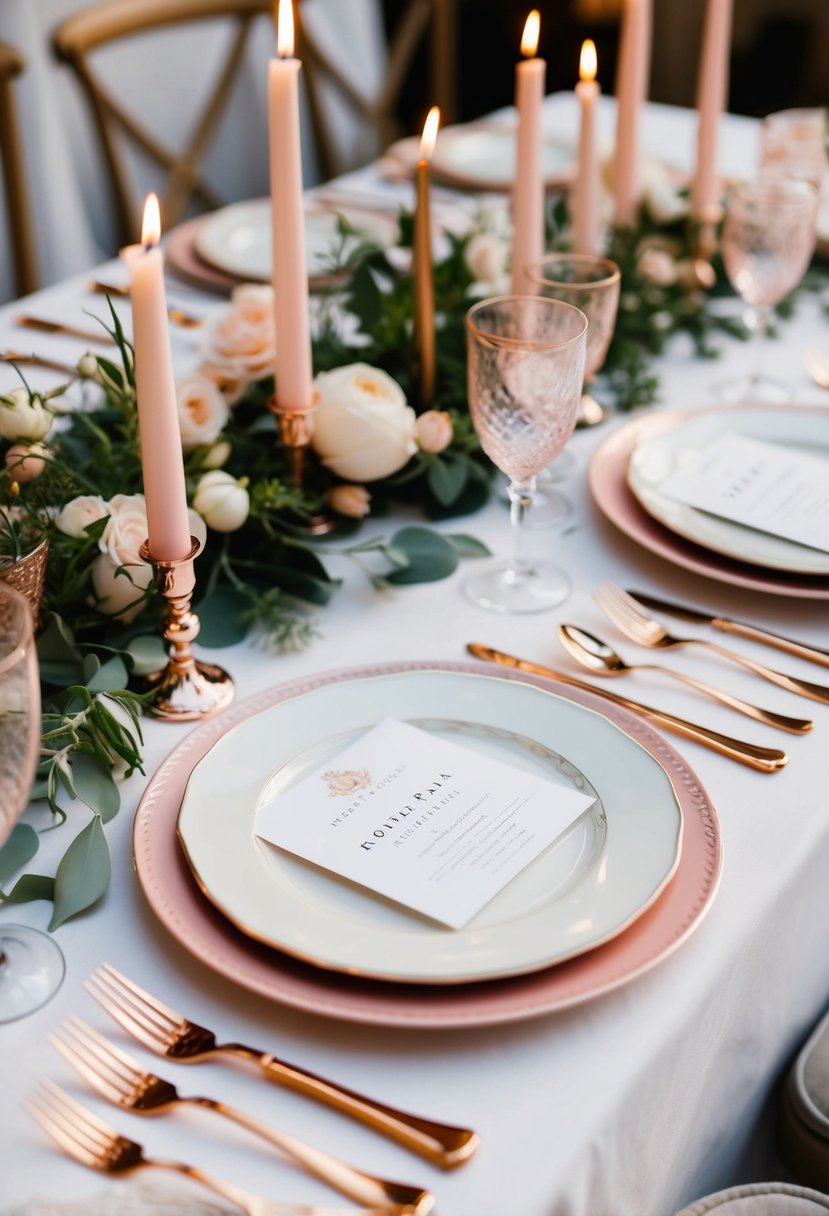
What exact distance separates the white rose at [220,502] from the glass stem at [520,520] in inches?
8.1

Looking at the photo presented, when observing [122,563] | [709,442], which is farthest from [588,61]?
[122,563]

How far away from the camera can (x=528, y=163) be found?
1.13 meters

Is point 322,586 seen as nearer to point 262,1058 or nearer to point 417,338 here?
point 417,338

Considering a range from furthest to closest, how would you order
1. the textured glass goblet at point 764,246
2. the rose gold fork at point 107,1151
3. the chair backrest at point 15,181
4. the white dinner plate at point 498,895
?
the chair backrest at point 15,181 < the textured glass goblet at point 764,246 < the white dinner plate at point 498,895 < the rose gold fork at point 107,1151

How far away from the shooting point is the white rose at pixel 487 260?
1.27 meters

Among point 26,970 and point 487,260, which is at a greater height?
point 487,260

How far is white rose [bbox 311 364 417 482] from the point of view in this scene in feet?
3.18

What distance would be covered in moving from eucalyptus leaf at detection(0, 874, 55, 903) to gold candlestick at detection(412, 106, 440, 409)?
59cm

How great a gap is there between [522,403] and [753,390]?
48 cm

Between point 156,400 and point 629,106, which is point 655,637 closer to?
point 156,400

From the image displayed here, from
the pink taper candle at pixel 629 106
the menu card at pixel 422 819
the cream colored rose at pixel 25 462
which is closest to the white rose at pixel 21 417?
the cream colored rose at pixel 25 462

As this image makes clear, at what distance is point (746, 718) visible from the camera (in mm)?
833

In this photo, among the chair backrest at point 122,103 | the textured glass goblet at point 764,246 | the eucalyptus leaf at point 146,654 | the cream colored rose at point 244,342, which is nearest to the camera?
the eucalyptus leaf at point 146,654

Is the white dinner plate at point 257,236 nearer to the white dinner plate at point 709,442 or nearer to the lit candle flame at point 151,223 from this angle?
the white dinner plate at point 709,442
